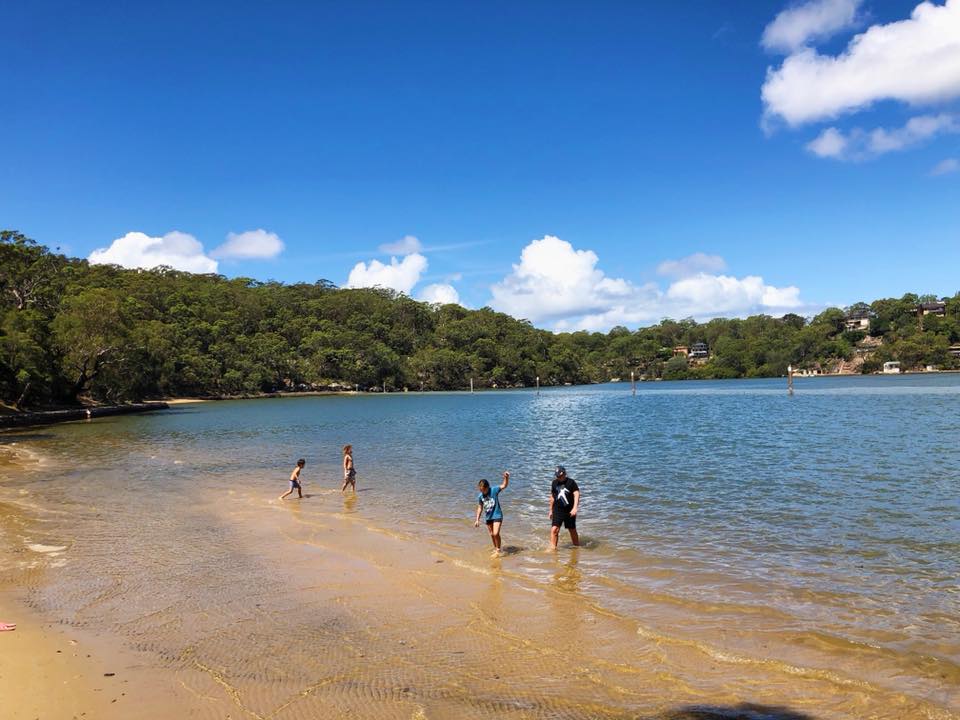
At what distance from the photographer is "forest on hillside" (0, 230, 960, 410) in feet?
188

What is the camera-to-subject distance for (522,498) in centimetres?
1862

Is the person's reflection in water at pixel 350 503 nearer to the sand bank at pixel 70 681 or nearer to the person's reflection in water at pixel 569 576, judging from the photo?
the person's reflection in water at pixel 569 576

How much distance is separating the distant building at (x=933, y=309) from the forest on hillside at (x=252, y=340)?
70.0 inches

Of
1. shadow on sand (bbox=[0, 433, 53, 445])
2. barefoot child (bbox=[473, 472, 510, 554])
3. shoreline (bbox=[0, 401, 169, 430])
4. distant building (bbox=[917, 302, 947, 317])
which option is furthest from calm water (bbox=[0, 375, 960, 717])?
distant building (bbox=[917, 302, 947, 317])

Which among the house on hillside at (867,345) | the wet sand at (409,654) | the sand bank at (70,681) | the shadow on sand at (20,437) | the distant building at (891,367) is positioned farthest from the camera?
the house on hillside at (867,345)

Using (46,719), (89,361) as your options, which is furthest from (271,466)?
(89,361)

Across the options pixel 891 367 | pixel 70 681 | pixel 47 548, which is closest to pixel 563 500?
pixel 70 681

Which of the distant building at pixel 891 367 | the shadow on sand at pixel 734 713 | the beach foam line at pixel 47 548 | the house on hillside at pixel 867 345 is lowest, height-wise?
the shadow on sand at pixel 734 713

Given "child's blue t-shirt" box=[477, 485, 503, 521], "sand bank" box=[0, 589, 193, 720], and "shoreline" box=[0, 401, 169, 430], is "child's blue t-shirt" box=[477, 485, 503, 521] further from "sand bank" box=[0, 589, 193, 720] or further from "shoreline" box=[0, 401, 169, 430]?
"shoreline" box=[0, 401, 169, 430]

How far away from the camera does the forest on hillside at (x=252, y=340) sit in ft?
188

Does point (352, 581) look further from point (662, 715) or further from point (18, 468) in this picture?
point (18, 468)

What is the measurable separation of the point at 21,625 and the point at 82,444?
32619 millimetres

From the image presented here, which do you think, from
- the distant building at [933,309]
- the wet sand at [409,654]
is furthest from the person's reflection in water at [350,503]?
the distant building at [933,309]

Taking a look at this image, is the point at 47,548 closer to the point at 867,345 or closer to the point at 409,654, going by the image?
the point at 409,654
